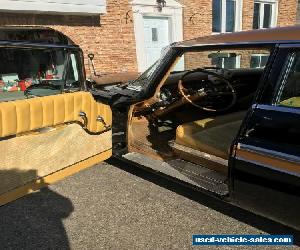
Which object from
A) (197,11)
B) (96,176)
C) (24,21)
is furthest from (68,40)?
(96,176)

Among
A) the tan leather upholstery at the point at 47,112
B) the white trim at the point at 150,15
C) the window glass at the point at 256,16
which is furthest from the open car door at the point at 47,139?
the window glass at the point at 256,16

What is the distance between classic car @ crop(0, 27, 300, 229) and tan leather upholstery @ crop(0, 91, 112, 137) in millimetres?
10

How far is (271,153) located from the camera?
94.7 inches

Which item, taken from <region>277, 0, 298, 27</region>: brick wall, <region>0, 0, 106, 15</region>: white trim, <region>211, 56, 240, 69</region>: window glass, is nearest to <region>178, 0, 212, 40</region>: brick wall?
<region>0, 0, 106, 15</region>: white trim

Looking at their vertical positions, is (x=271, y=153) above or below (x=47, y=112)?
below

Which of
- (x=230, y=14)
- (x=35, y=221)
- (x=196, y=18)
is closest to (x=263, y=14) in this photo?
(x=230, y=14)

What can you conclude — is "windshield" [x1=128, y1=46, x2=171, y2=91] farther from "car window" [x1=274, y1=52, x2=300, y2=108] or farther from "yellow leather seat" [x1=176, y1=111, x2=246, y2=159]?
"car window" [x1=274, y1=52, x2=300, y2=108]

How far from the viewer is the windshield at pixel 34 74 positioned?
3353 millimetres

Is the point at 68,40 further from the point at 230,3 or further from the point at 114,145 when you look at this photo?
the point at 230,3

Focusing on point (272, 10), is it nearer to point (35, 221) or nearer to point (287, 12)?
point (287, 12)

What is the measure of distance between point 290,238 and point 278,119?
1.26 m

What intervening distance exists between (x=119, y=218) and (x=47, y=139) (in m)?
1.10

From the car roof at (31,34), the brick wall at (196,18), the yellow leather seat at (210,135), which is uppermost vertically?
the brick wall at (196,18)

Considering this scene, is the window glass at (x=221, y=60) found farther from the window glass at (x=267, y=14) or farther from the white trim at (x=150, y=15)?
the window glass at (x=267, y=14)
